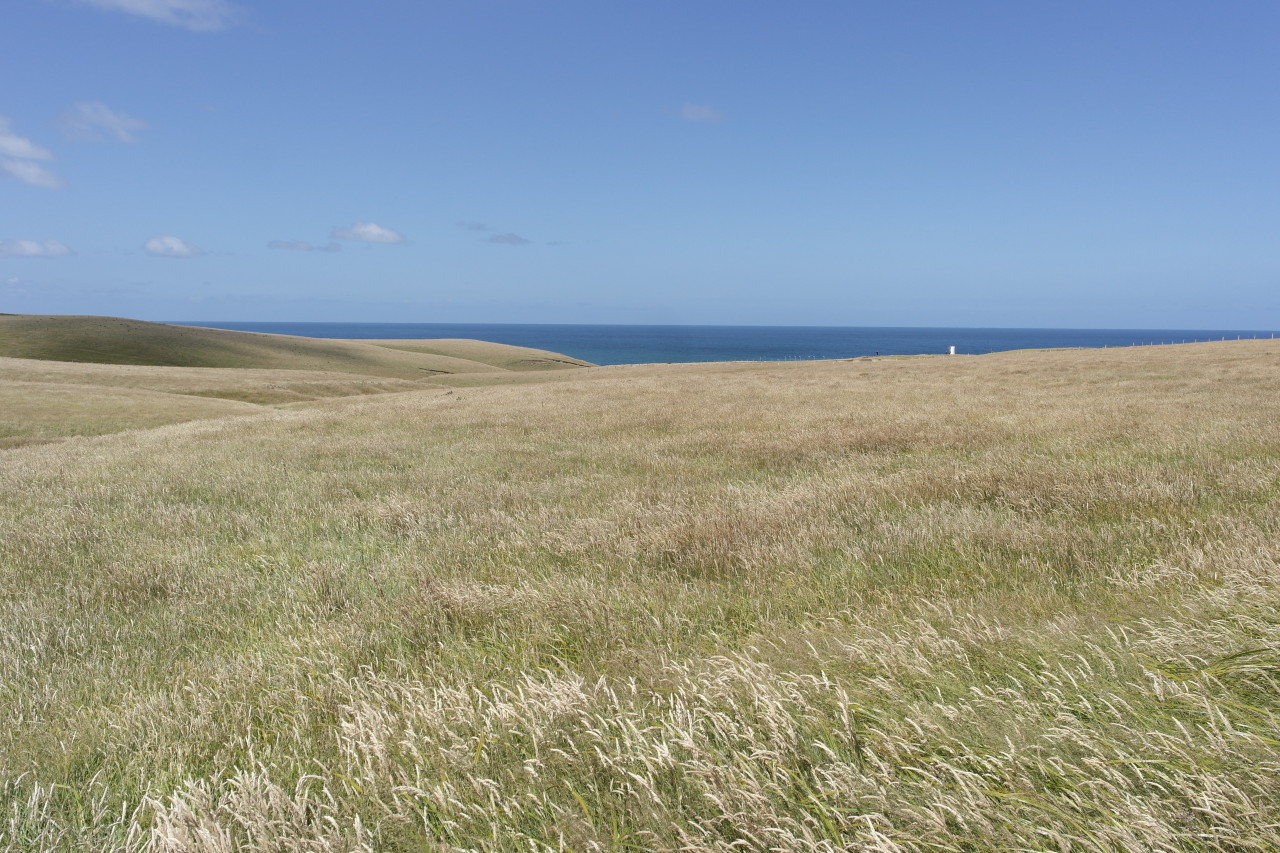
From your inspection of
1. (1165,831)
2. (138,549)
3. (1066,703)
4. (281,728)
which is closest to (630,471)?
(138,549)

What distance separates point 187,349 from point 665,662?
316 ft

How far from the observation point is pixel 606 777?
263 centimetres

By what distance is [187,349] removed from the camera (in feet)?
265

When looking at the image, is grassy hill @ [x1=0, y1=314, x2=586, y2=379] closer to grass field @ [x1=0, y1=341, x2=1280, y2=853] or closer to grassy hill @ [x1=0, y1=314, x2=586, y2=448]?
grassy hill @ [x1=0, y1=314, x2=586, y2=448]

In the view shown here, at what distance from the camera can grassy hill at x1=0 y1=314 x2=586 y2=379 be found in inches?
2854

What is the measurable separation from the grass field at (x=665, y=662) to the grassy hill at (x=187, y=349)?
80.0 m

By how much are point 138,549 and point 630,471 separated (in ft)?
21.4

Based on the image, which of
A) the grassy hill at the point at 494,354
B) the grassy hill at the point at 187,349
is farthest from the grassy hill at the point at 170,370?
the grassy hill at the point at 494,354

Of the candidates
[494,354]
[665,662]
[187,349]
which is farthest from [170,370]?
[494,354]

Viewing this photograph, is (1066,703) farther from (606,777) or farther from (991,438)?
(991,438)

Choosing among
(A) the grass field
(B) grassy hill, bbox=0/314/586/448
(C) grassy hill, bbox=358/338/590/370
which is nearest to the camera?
(A) the grass field

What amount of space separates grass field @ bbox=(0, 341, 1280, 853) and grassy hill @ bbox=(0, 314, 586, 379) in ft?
263

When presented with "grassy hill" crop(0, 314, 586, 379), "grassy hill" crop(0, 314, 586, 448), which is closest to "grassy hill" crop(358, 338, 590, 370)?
"grassy hill" crop(0, 314, 586, 448)

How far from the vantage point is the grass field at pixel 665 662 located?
2266 mm
